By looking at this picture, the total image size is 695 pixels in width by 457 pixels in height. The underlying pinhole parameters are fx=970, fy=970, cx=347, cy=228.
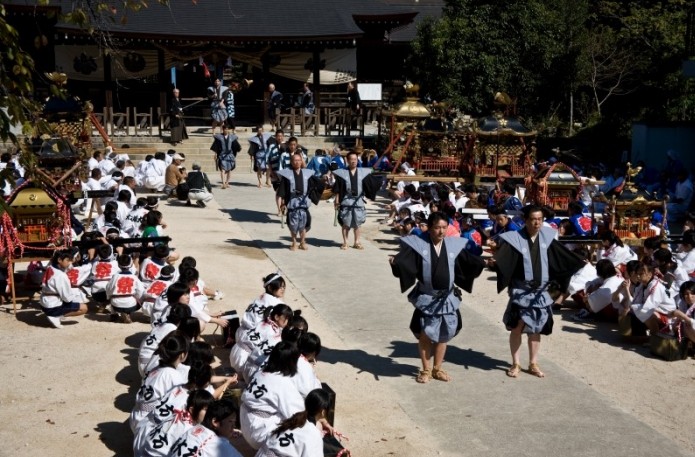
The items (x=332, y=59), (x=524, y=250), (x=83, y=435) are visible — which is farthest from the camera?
(x=332, y=59)

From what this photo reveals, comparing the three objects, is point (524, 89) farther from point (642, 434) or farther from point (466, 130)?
point (642, 434)

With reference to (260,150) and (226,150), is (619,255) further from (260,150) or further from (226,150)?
(226,150)

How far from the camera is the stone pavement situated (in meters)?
7.88

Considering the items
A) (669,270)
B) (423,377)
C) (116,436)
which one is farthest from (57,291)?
(669,270)

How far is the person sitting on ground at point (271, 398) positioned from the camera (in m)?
6.99

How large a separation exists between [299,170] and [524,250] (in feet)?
20.7

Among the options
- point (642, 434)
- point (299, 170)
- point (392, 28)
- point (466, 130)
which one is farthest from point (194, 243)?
point (392, 28)

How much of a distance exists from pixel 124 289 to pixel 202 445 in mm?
5191

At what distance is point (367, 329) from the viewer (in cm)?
1108

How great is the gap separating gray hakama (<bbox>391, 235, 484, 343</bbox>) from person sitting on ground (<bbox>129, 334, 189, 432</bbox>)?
7.57 ft

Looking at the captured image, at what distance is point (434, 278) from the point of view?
8.99 metres

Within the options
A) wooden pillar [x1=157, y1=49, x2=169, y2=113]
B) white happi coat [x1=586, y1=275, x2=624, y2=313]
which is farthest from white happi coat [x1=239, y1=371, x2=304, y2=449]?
wooden pillar [x1=157, y1=49, x2=169, y2=113]

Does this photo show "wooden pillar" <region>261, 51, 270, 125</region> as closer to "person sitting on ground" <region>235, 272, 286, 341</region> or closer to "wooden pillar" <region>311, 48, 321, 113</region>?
"wooden pillar" <region>311, 48, 321, 113</region>

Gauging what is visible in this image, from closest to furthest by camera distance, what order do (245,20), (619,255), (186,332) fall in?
(186,332), (619,255), (245,20)
